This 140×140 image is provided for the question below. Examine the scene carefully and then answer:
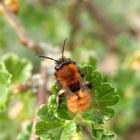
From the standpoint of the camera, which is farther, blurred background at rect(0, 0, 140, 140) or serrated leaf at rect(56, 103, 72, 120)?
blurred background at rect(0, 0, 140, 140)

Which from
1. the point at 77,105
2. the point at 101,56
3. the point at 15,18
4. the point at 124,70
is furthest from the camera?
the point at 101,56

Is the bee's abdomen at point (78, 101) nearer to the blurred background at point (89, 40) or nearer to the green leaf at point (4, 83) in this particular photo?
the green leaf at point (4, 83)

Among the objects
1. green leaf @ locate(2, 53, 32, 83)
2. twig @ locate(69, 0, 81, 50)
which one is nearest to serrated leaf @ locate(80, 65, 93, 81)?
green leaf @ locate(2, 53, 32, 83)

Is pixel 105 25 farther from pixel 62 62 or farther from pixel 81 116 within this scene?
pixel 81 116

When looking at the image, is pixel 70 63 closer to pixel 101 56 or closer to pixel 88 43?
pixel 88 43

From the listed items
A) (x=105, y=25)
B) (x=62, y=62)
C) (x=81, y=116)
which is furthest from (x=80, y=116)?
(x=105, y=25)

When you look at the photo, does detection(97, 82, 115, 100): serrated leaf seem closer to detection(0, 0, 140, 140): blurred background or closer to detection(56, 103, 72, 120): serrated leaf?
detection(56, 103, 72, 120): serrated leaf

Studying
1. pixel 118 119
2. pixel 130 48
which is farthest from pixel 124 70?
pixel 118 119
